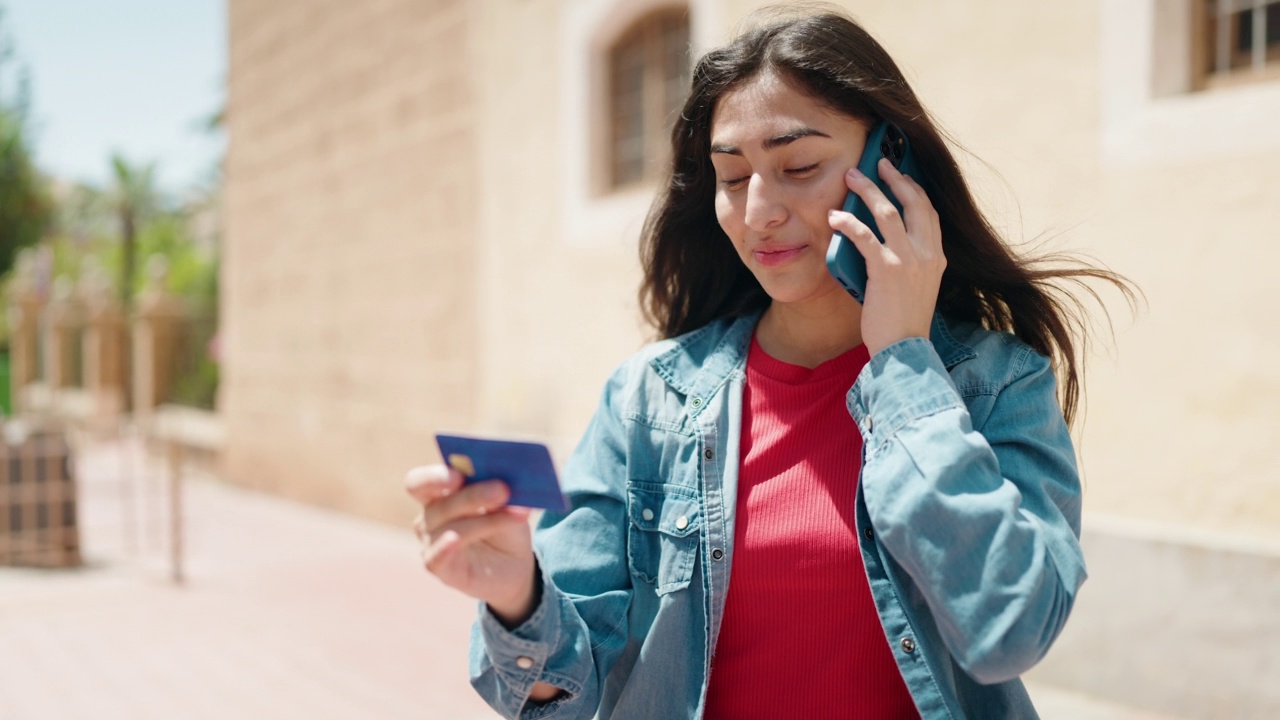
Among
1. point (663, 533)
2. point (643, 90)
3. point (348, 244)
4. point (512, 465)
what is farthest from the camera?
point (348, 244)

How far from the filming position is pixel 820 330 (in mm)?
1847

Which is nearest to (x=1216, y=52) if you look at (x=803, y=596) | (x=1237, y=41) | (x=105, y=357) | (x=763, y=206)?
(x=1237, y=41)

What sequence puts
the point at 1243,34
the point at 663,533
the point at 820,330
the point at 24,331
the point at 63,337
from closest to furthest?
the point at 663,533 < the point at 820,330 < the point at 1243,34 < the point at 63,337 < the point at 24,331

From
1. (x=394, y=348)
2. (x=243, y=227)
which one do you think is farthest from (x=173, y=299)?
(x=394, y=348)

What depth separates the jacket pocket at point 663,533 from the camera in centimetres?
170

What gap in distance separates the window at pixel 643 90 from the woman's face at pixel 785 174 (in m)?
4.87

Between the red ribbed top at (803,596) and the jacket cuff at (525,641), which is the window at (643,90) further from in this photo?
the jacket cuff at (525,641)

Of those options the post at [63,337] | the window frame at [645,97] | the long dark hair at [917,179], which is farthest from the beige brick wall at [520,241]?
the post at [63,337]

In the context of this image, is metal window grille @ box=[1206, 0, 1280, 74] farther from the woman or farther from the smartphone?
the smartphone

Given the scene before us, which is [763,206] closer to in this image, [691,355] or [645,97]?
[691,355]

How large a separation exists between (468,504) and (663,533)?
46 centimetres

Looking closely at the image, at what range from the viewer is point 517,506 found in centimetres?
140

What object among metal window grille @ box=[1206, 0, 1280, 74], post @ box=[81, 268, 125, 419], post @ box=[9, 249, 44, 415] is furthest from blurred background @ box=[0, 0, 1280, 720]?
post @ box=[9, 249, 44, 415]

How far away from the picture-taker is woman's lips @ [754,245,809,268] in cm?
172
